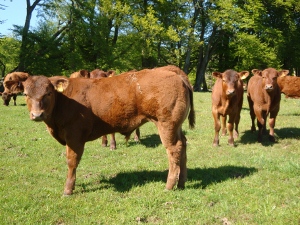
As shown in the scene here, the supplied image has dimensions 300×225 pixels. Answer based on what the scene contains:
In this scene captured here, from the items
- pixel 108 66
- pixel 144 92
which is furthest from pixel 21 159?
pixel 108 66

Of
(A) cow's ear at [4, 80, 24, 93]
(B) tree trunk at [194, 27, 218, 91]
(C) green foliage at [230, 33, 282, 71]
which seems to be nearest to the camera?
(A) cow's ear at [4, 80, 24, 93]

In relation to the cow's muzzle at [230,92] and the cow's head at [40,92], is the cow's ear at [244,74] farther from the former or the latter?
the cow's head at [40,92]

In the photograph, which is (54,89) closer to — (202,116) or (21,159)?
(21,159)

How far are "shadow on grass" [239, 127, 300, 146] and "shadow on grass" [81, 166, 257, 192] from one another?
3.26 metres

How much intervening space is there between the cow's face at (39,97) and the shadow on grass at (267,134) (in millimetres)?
6758

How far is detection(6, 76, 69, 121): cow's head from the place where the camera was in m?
5.18

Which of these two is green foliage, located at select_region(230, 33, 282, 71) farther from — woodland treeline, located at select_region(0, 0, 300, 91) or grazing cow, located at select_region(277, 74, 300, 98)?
grazing cow, located at select_region(277, 74, 300, 98)

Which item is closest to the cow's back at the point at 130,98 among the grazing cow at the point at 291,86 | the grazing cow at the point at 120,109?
the grazing cow at the point at 120,109

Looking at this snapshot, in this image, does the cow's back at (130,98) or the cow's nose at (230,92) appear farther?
the cow's nose at (230,92)

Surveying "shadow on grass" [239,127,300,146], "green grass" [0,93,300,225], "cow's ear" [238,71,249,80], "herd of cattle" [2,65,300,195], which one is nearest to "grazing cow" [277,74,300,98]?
"shadow on grass" [239,127,300,146]

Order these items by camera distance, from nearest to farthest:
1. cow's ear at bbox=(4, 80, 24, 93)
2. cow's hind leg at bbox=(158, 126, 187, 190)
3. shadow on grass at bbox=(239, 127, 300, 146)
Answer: cow's ear at bbox=(4, 80, 24, 93), cow's hind leg at bbox=(158, 126, 187, 190), shadow on grass at bbox=(239, 127, 300, 146)

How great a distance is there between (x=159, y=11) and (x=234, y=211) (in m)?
39.2

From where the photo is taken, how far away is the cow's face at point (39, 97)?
5.16m

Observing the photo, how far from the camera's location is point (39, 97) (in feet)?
17.2
